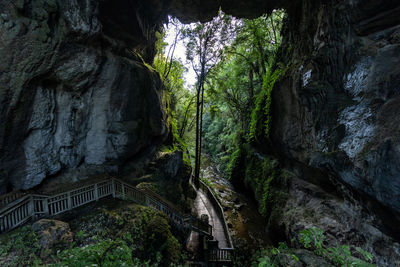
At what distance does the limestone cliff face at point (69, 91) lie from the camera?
5.98 m

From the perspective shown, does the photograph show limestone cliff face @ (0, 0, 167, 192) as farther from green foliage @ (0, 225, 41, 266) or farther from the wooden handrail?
green foliage @ (0, 225, 41, 266)

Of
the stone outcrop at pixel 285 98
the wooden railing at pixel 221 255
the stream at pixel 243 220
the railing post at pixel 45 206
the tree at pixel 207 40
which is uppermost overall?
the tree at pixel 207 40

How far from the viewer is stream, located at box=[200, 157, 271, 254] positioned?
31.8 feet

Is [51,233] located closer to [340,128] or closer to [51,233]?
[51,233]

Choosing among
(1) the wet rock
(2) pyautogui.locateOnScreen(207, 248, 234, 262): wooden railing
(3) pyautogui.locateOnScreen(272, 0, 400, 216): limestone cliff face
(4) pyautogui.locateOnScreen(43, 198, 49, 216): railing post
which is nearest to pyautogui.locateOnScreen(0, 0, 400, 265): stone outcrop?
(3) pyautogui.locateOnScreen(272, 0, 400, 216): limestone cliff face

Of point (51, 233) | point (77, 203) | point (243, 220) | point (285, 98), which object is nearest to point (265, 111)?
point (285, 98)

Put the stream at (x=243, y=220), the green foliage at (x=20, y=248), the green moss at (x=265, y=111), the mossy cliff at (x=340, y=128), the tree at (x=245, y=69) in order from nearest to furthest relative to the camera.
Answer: the green foliage at (x=20, y=248)
the mossy cliff at (x=340, y=128)
the stream at (x=243, y=220)
the green moss at (x=265, y=111)
the tree at (x=245, y=69)

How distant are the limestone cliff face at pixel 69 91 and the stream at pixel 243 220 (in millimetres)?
7938

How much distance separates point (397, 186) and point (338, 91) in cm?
445

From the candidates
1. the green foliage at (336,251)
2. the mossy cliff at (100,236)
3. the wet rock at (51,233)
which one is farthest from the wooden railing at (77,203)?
the green foliage at (336,251)

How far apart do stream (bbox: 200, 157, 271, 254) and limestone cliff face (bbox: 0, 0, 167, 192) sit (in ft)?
26.0

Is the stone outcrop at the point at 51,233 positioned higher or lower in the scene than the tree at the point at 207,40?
lower

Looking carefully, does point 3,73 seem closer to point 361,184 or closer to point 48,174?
point 48,174

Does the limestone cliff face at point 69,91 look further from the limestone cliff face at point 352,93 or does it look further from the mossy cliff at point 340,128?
the limestone cliff face at point 352,93
